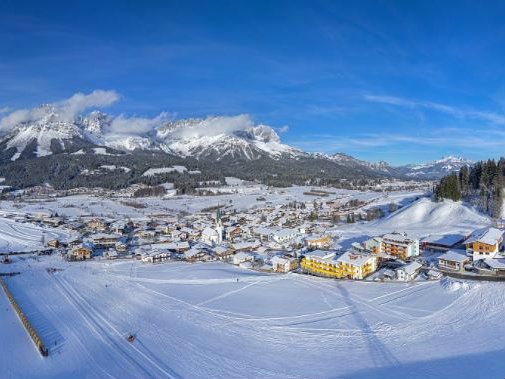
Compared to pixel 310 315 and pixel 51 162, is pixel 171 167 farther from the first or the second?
pixel 310 315

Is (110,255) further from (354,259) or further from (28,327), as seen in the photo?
(354,259)

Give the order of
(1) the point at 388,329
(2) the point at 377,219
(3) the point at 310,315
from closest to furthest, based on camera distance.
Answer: (1) the point at 388,329
(3) the point at 310,315
(2) the point at 377,219

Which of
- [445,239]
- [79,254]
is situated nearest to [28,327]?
[79,254]

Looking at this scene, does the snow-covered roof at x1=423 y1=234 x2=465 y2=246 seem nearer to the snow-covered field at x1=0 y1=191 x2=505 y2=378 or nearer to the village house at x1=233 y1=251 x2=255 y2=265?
the snow-covered field at x1=0 y1=191 x2=505 y2=378

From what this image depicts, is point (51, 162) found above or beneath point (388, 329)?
above

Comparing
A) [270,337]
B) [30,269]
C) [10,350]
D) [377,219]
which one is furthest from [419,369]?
[377,219]

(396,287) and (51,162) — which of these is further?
(51,162)

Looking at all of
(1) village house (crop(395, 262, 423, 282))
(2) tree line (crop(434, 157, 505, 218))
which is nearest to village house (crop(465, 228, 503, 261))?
(1) village house (crop(395, 262, 423, 282))
